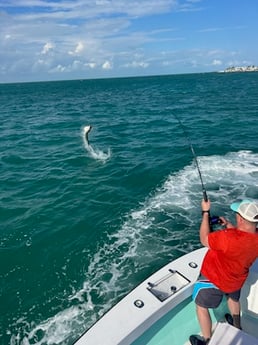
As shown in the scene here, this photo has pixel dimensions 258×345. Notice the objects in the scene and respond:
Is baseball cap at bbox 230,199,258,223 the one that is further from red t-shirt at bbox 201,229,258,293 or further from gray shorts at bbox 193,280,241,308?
gray shorts at bbox 193,280,241,308

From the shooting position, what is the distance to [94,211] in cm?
1093

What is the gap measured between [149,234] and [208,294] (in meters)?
5.25

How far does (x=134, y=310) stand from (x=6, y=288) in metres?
4.24

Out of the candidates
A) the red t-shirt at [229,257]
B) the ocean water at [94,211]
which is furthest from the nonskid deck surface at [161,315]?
the ocean water at [94,211]

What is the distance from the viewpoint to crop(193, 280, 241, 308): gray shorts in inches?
160

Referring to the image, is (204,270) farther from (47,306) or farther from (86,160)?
(86,160)

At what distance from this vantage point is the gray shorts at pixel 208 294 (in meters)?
4.07

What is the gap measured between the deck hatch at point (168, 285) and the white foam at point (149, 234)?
2.24 metres

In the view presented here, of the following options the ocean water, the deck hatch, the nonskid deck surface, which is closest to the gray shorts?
the nonskid deck surface

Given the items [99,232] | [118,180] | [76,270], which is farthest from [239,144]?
[76,270]

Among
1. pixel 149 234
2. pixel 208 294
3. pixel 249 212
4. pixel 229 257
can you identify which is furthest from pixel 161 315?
pixel 149 234

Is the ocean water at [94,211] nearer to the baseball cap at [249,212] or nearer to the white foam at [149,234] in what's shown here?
the white foam at [149,234]

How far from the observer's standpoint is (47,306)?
693 centimetres

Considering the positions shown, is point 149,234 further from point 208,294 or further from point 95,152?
point 95,152
